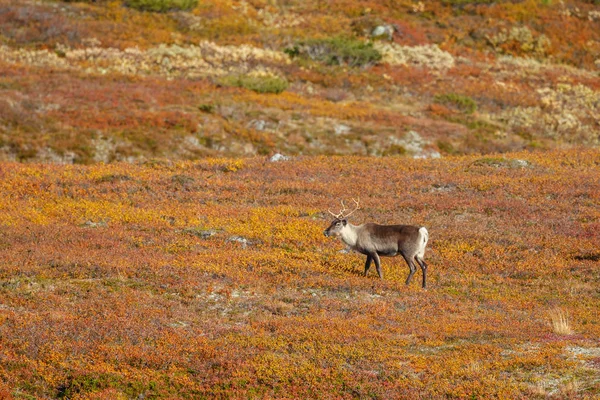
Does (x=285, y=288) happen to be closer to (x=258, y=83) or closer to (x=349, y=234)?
(x=349, y=234)

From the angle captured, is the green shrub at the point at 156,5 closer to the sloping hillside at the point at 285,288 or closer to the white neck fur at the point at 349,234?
the sloping hillside at the point at 285,288

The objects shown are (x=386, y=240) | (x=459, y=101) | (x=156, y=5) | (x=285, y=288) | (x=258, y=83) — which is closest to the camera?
(x=285, y=288)

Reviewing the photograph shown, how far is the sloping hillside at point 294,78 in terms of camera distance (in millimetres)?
44938

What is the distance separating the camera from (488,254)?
22125 mm

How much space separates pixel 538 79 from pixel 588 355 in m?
56.2

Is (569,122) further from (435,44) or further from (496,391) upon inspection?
(496,391)

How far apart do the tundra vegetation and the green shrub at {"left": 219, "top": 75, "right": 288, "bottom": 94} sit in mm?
229

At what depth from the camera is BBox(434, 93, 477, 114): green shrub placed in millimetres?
55500

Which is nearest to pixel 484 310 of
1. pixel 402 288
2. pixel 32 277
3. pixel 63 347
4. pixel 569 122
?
pixel 402 288

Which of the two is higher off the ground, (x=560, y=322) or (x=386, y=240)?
(x=560, y=322)

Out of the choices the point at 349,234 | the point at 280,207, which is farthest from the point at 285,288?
the point at 280,207

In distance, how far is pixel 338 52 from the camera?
6512 cm

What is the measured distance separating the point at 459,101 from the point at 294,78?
1352 centimetres

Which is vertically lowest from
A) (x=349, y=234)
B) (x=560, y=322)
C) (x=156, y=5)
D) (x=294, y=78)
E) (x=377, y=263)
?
(x=294, y=78)
